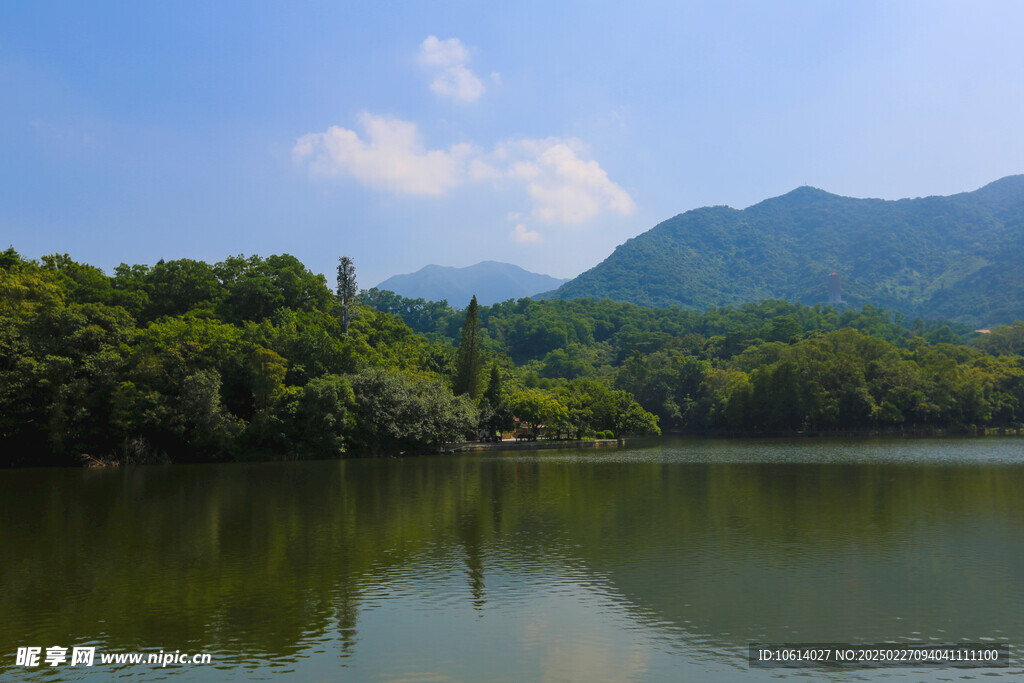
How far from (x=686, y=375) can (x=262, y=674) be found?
97.7 metres

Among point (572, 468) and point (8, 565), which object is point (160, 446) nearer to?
point (572, 468)

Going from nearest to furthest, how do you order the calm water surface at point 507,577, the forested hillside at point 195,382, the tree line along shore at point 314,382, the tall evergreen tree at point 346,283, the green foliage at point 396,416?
the calm water surface at point 507,577
the forested hillside at point 195,382
the tree line along shore at point 314,382
the green foliage at point 396,416
the tall evergreen tree at point 346,283

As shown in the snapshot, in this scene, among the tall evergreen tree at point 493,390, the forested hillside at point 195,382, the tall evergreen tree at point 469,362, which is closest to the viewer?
the forested hillside at point 195,382

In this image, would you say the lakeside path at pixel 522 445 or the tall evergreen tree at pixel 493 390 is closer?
the lakeside path at pixel 522 445

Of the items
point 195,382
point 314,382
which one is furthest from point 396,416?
point 195,382

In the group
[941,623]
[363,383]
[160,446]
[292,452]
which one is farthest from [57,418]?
[941,623]

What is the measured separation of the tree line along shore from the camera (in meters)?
48.8

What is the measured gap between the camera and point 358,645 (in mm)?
11836

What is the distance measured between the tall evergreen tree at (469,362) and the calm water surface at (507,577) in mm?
35650

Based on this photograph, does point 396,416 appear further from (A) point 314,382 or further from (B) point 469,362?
(B) point 469,362

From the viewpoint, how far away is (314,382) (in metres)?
55.0

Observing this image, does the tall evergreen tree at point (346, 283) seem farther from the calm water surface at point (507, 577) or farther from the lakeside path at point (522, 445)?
the calm water surface at point (507, 577)

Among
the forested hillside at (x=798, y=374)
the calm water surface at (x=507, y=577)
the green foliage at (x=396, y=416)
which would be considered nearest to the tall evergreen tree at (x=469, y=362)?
the green foliage at (x=396, y=416)

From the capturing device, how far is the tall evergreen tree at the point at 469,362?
68250mm
